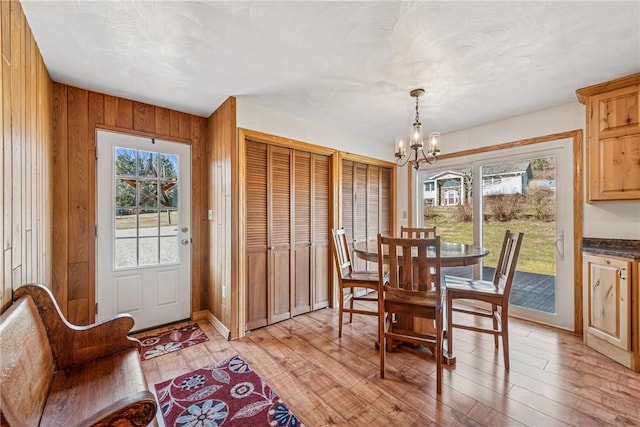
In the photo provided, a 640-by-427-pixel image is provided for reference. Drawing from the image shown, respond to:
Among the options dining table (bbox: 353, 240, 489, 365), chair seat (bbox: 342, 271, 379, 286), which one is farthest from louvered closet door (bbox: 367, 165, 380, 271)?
dining table (bbox: 353, 240, 489, 365)

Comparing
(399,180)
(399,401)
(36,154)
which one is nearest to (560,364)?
(399,401)

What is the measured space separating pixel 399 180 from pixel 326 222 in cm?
164

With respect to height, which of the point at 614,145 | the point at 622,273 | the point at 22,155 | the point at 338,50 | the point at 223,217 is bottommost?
the point at 622,273

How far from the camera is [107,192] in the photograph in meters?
2.51

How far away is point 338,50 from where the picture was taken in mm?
1821

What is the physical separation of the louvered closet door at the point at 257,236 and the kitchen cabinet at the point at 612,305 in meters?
3.03

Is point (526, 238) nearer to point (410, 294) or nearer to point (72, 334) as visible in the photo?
point (410, 294)

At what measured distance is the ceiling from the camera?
4.83ft

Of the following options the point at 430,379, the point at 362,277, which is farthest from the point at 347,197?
the point at 430,379

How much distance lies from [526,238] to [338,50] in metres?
2.97

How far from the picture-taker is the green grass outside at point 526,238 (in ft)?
9.57

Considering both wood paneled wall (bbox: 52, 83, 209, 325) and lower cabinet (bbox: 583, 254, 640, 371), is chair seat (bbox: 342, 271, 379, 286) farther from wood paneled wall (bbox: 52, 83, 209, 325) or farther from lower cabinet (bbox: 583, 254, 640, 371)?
wood paneled wall (bbox: 52, 83, 209, 325)

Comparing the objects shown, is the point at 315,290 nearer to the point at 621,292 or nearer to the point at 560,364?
the point at 560,364

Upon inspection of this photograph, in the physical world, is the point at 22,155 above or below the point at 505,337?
above
